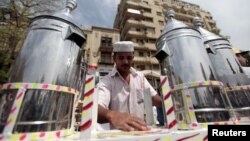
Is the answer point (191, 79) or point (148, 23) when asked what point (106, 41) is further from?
point (191, 79)

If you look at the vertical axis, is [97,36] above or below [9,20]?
above

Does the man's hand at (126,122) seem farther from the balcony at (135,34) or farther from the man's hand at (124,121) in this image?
the balcony at (135,34)

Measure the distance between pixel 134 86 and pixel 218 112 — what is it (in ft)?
2.79

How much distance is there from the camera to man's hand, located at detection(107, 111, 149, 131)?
1.14m

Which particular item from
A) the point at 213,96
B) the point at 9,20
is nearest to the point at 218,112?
the point at 213,96

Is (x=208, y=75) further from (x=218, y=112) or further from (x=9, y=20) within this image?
(x=9, y=20)

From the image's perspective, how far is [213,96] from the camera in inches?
55.4

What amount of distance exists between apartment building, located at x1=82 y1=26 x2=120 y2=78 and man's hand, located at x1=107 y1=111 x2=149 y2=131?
16.5m

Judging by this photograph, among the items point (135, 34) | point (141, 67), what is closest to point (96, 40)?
point (135, 34)

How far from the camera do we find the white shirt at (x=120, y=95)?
167cm

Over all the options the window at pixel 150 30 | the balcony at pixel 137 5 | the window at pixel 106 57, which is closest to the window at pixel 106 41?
the window at pixel 106 57

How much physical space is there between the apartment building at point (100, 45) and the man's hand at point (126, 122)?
16.5 m

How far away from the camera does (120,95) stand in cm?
173

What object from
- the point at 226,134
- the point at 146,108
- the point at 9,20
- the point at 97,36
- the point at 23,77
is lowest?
the point at 226,134
